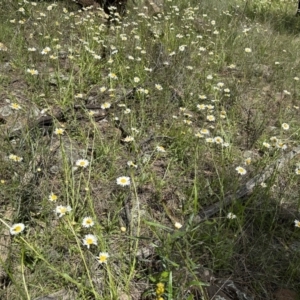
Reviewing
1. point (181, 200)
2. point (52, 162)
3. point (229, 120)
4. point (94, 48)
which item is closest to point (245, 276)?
point (181, 200)

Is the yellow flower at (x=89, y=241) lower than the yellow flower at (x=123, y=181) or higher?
lower

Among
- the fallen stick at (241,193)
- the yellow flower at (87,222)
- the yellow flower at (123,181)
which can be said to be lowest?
the fallen stick at (241,193)

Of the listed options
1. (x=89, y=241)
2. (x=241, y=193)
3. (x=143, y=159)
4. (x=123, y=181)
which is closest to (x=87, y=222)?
(x=89, y=241)

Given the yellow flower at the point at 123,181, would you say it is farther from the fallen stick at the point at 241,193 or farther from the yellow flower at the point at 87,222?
the fallen stick at the point at 241,193

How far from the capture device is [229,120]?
3.54 m

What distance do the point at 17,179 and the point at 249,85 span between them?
2.99 m

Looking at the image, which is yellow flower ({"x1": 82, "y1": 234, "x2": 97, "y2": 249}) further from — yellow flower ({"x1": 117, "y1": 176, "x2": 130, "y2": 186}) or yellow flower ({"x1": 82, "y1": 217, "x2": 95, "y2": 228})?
yellow flower ({"x1": 117, "y1": 176, "x2": 130, "y2": 186})

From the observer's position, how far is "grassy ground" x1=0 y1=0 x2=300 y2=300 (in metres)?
1.98

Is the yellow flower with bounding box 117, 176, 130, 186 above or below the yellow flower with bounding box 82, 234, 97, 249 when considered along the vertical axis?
above

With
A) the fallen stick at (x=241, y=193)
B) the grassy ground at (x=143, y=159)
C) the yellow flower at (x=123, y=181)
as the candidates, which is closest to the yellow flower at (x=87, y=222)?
the grassy ground at (x=143, y=159)

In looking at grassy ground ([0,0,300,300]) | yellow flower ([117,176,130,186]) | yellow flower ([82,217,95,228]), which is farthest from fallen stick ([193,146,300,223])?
yellow flower ([82,217,95,228])

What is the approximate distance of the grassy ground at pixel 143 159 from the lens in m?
1.98

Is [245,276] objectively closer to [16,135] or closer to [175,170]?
[175,170]

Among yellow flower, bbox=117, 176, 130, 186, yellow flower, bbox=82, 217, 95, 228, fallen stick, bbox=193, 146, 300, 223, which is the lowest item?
fallen stick, bbox=193, 146, 300, 223
